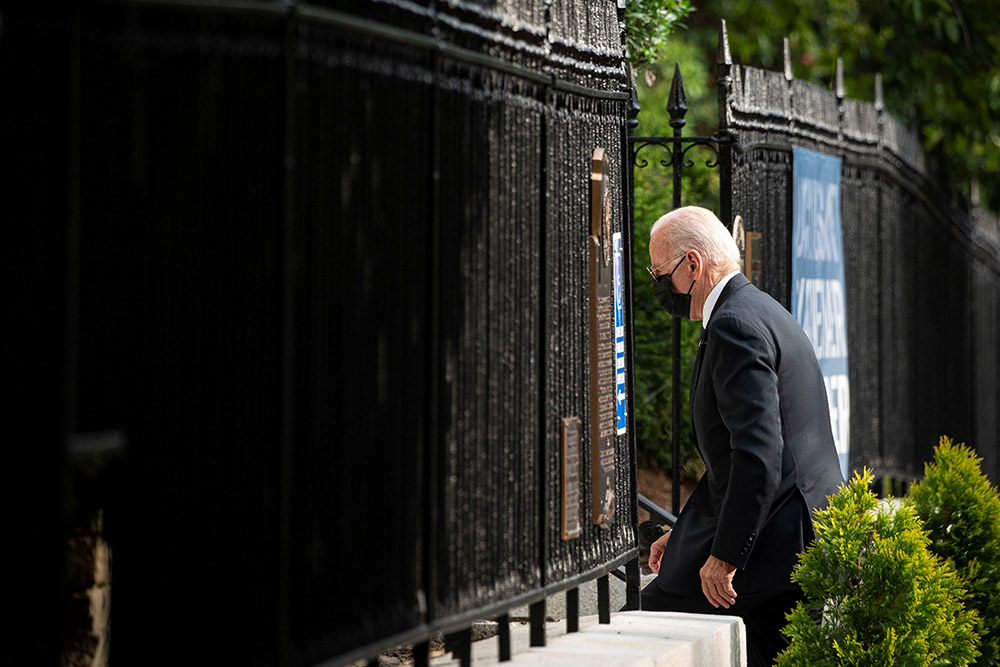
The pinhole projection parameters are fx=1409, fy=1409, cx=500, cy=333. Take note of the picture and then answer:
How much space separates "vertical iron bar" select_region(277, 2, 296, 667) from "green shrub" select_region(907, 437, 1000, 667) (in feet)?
12.0

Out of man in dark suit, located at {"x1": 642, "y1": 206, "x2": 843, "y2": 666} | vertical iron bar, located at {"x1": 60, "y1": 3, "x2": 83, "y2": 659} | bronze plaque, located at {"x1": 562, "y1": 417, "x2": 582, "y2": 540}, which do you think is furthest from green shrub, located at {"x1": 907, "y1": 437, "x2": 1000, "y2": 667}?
vertical iron bar, located at {"x1": 60, "y1": 3, "x2": 83, "y2": 659}

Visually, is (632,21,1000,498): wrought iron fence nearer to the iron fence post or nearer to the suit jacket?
the iron fence post

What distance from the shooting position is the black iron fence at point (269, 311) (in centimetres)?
279

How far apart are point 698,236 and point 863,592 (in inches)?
55.3

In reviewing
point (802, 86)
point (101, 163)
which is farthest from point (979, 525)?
point (101, 163)

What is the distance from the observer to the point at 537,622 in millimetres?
4309

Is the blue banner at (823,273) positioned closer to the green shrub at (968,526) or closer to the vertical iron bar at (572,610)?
the green shrub at (968,526)

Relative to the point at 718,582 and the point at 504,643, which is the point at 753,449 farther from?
the point at 504,643

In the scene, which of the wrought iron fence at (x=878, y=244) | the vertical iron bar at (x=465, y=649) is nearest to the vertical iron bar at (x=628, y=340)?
the wrought iron fence at (x=878, y=244)

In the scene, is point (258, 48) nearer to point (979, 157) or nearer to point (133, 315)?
point (133, 315)

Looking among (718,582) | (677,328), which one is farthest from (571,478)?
(677,328)

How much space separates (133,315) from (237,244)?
278 mm

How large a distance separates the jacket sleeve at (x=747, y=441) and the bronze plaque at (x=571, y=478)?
63cm

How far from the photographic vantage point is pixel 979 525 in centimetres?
597
